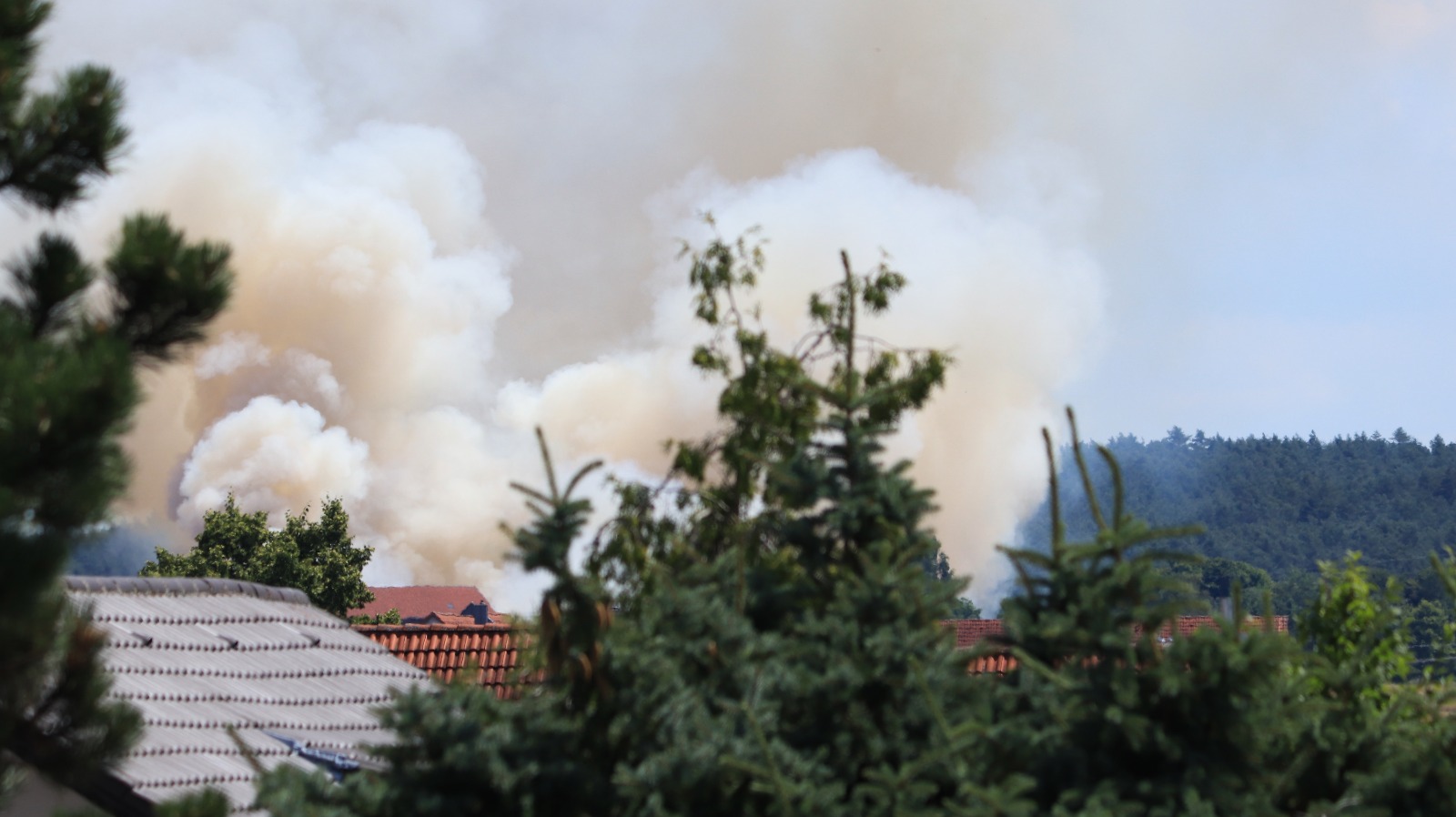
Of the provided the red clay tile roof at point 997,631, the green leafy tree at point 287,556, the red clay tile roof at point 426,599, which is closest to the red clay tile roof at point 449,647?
the red clay tile roof at point 997,631

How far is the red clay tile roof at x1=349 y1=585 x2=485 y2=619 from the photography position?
10200cm

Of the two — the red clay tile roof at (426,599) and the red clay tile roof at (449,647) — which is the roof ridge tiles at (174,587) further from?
the red clay tile roof at (426,599)

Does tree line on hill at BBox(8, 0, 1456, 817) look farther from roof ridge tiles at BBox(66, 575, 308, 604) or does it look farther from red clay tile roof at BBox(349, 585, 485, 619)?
red clay tile roof at BBox(349, 585, 485, 619)

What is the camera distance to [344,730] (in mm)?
10711

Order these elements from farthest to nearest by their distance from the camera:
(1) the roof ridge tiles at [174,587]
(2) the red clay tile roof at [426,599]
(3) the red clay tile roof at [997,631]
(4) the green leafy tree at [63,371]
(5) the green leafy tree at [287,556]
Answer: (2) the red clay tile roof at [426,599]
(5) the green leafy tree at [287,556]
(1) the roof ridge tiles at [174,587]
(3) the red clay tile roof at [997,631]
(4) the green leafy tree at [63,371]

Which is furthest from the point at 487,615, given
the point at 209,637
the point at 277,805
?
the point at 277,805

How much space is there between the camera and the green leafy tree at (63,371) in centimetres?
513

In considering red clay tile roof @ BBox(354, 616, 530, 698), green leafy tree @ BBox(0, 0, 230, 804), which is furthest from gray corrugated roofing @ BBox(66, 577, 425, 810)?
red clay tile roof @ BBox(354, 616, 530, 698)

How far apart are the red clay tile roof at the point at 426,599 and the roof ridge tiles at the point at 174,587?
87.7m

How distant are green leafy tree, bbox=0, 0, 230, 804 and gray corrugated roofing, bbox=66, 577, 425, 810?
273cm

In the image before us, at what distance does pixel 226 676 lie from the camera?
35.1 feet

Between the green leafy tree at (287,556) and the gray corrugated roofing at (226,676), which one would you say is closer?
the gray corrugated roofing at (226,676)

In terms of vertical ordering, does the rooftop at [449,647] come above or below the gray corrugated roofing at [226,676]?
above

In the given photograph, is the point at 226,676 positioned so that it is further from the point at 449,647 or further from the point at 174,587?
the point at 449,647
